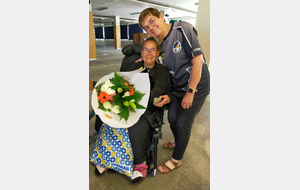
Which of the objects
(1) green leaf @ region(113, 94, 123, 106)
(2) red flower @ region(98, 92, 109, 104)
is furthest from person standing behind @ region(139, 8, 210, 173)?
(2) red flower @ region(98, 92, 109, 104)

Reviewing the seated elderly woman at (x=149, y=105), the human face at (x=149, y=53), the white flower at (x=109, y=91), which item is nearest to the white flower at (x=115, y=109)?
the white flower at (x=109, y=91)

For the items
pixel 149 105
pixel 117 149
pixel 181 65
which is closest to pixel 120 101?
pixel 149 105

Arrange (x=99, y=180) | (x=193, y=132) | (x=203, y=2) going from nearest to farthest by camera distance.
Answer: (x=99, y=180)
(x=193, y=132)
(x=203, y=2)

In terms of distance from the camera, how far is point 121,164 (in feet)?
4.70

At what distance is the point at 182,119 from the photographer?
1.50 metres

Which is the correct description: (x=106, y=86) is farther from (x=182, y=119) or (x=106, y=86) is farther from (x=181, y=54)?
(x=182, y=119)

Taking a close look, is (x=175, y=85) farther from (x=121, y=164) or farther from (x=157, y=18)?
(x=121, y=164)

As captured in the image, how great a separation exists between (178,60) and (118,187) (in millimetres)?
1312

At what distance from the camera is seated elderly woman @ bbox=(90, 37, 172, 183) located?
1383 millimetres

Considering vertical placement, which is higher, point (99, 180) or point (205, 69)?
point (205, 69)

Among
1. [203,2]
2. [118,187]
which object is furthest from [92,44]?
[118,187]

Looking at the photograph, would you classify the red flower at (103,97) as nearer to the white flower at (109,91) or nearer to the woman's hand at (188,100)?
Result: the white flower at (109,91)

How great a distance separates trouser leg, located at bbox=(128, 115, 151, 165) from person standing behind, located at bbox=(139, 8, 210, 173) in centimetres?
26

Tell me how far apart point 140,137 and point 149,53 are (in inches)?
30.3
